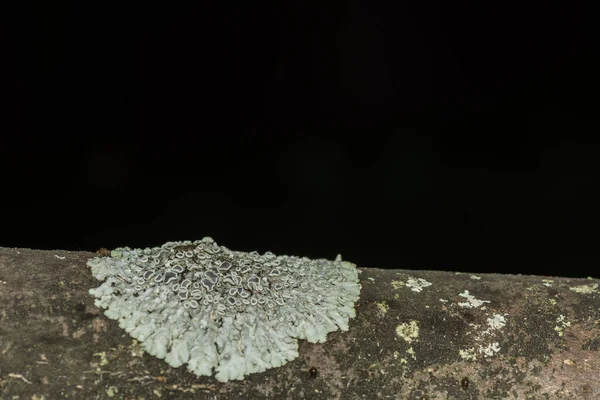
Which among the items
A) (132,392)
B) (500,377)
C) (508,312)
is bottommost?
(132,392)

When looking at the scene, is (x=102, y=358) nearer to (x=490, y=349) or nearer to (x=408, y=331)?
(x=408, y=331)

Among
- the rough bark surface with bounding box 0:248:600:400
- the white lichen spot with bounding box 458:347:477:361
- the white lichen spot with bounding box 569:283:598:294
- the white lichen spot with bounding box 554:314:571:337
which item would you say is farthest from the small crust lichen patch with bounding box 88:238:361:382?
the white lichen spot with bounding box 569:283:598:294

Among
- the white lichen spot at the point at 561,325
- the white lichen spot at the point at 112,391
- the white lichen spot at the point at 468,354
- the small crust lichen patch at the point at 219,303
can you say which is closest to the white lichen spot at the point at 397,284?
the small crust lichen patch at the point at 219,303

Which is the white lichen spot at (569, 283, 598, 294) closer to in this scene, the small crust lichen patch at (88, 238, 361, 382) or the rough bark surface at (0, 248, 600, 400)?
the rough bark surface at (0, 248, 600, 400)

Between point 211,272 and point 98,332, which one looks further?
point 211,272

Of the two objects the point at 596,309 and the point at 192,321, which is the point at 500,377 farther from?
the point at 192,321

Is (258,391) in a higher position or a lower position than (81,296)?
lower

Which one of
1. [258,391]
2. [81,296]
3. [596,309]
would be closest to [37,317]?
[81,296]
